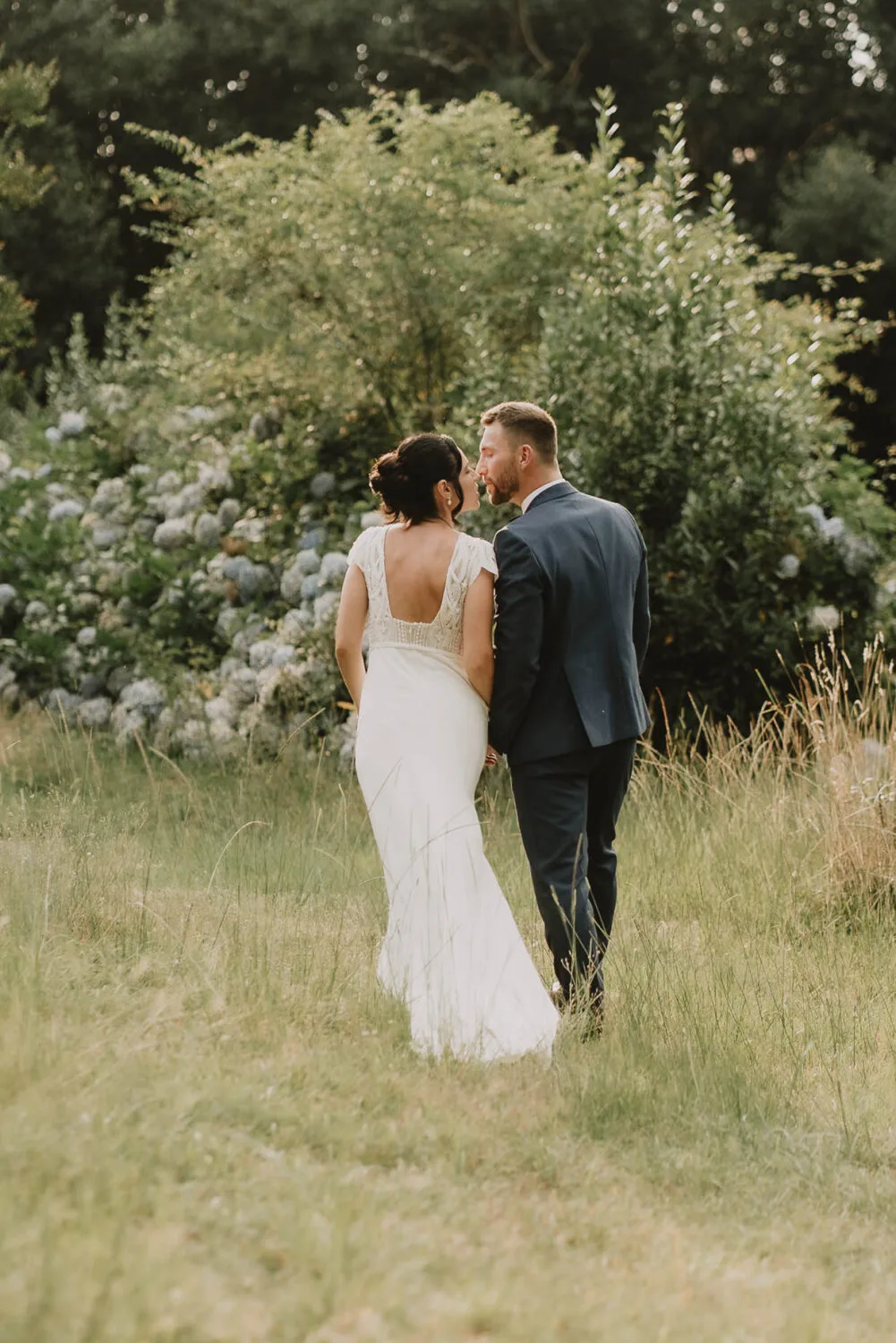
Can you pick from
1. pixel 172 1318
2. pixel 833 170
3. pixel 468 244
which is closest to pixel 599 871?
pixel 172 1318

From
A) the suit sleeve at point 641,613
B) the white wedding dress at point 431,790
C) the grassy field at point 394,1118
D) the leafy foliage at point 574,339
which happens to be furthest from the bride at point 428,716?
the leafy foliage at point 574,339

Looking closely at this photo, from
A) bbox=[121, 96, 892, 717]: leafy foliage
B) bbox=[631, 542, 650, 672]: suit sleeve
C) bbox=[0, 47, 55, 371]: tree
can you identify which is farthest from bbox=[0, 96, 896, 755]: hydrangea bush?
bbox=[0, 47, 55, 371]: tree

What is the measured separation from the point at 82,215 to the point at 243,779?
44.7 feet

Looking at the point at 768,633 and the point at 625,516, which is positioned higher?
the point at 625,516

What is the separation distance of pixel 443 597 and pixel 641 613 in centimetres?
77

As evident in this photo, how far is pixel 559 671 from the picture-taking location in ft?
14.0

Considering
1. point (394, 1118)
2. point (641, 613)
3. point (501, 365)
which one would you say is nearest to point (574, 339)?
point (501, 365)

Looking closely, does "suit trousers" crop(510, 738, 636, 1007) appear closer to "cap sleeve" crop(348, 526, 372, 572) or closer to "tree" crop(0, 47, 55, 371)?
"cap sleeve" crop(348, 526, 372, 572)

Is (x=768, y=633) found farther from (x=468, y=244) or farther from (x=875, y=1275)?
(x=875, y=1275)

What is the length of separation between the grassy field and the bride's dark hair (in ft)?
4.46

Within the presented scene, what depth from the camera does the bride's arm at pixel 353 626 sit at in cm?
434

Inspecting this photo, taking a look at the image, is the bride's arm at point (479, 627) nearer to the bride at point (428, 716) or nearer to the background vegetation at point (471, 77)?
the bride at point (428, 716)

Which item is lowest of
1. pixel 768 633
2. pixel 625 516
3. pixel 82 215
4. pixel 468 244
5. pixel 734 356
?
pixel 768 633

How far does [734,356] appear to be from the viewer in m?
8.40
